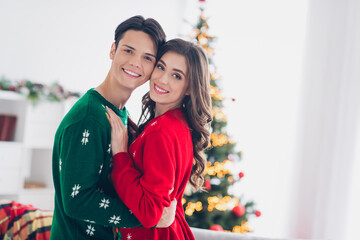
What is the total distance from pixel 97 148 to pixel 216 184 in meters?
2.32

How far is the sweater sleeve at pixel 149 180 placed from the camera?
4.43 feet

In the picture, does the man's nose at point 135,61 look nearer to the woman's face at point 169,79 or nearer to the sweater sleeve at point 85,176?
the woman's face at point 169,79

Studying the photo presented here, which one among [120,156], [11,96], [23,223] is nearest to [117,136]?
[120,156]

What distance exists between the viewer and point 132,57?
1553 mm

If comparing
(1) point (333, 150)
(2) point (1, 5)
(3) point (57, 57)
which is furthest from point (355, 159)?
(2) point (1, 5)

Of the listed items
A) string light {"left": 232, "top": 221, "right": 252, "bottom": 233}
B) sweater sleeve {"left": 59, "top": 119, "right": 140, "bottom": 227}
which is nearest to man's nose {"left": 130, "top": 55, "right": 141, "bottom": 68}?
sweater sleeve {"left": 59, "top": 119, "right": 140, "bottom": 227}

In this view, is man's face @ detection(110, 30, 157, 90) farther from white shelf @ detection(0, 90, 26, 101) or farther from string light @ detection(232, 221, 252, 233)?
white shelf @ detection(0, 90, 26, 101)

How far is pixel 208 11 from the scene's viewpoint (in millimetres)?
5027

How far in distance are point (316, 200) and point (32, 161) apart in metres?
3.17

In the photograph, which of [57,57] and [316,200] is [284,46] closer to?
[316,200]

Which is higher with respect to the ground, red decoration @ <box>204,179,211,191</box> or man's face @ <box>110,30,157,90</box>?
man's face @ <box>110,30,157,90</box>

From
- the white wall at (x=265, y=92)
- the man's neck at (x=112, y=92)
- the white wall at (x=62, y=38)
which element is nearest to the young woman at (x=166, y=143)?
the man's neck at (x=112, y=92)

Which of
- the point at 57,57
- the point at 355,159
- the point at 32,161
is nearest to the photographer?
the point at 355,159

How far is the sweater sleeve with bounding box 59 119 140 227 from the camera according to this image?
4.32ft
